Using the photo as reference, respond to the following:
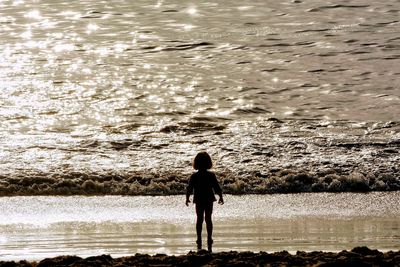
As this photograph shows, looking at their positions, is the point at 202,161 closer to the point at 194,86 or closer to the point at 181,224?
the point at 181,224

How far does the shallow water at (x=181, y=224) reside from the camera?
952 cm

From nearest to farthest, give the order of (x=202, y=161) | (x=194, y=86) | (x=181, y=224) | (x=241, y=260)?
(x=241, y=260) → (x=202, y=161) → (x=181, y=224) → (x=194, y=86)

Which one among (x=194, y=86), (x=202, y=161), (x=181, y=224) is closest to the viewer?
(x=202, y=161)

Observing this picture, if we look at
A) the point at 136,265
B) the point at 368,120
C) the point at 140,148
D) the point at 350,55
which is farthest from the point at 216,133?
the point at 136,265

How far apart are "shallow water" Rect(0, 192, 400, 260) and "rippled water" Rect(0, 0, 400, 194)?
4.29 ft

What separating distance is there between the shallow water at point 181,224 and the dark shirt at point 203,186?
562 millimetres

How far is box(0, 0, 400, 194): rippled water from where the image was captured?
51.5 feet

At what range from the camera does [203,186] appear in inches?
363

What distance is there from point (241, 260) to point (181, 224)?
3304mm

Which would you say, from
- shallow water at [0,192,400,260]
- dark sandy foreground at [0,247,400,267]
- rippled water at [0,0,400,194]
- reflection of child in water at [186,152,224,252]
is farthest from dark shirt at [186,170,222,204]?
rippled water at [0,0,400,194]

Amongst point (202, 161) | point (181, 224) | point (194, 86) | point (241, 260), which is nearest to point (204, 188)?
point (202, 161)

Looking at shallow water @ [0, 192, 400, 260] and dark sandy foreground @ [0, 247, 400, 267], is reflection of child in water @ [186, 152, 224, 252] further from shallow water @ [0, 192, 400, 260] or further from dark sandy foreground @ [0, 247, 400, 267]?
dark sandy foreground @ [0, 247, 400, 267]

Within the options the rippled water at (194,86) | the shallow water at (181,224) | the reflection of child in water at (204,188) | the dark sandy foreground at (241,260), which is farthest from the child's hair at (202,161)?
the rippled water at (194,86)

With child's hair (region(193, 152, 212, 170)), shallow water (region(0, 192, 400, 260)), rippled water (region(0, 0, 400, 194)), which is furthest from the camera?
rippled water (region(0, 0, 400, 194))
